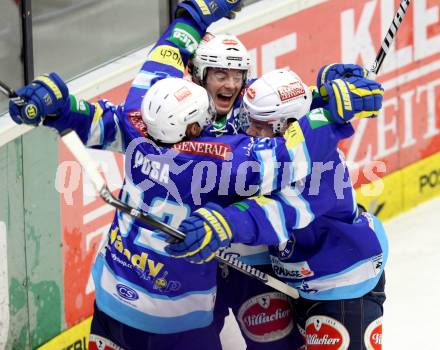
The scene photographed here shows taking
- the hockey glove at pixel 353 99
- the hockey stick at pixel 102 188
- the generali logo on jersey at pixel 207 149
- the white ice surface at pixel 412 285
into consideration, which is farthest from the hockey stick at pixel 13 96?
the white ice surface at pixel 412 285

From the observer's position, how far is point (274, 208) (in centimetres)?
498

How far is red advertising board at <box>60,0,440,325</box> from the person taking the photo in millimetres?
6418

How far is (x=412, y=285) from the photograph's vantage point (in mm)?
7293

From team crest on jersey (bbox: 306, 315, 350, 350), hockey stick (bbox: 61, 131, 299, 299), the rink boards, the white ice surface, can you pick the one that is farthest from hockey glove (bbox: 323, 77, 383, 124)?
the white ice surface

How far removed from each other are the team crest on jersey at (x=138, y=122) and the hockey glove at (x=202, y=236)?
0.43 m

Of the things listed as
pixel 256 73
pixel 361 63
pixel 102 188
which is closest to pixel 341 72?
pixel 102 188

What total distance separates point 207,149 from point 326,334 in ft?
2.88

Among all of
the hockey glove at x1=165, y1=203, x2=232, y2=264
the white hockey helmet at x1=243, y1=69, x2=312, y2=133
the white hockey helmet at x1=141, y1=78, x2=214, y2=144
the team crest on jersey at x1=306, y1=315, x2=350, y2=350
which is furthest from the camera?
the team crest on jersey at x1=306, y1=315, x2=350, y2=350

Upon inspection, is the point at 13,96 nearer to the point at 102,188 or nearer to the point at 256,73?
the point at 102,188

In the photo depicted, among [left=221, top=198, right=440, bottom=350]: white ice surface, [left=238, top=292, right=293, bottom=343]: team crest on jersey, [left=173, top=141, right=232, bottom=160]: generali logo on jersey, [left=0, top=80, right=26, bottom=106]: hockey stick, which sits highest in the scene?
[left=0, top=80, right=26, bottom=106]: hockey stick

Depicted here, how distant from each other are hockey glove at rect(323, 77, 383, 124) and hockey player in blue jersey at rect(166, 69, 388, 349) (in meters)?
0.26

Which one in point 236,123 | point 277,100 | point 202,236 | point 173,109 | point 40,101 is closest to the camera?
point 202,236

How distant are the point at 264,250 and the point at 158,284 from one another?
530 millimetres

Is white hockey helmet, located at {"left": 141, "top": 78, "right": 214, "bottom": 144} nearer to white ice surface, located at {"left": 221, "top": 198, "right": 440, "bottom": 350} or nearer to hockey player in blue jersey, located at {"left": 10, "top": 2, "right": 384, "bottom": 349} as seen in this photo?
hockey player in blue jersey, located at {"left": 10, "top": 2, "right": 384, "bottom": 349}
